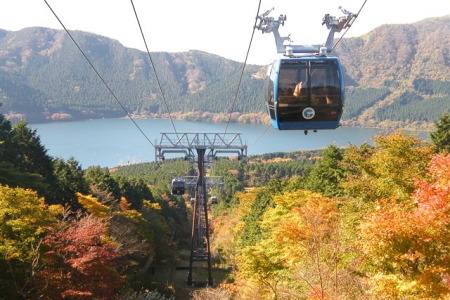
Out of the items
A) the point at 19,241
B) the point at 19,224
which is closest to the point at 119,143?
the point at 19,241

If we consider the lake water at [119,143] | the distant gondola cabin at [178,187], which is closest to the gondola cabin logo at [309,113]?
the distant gondola cabin at [178,187]

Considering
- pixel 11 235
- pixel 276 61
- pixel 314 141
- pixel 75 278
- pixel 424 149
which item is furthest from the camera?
pixel 314 141

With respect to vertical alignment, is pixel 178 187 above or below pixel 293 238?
below

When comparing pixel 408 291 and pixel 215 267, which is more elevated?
pixel 408 291

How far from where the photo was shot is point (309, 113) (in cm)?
868

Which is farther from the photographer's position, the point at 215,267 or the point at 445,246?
the point at 215,267

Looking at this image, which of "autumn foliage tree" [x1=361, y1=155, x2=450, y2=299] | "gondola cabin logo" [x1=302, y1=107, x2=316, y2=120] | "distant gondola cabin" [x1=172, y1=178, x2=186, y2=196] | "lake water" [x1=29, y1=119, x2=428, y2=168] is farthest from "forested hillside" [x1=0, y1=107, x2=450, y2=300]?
"lake water" [x1=29, y1=119, x2=428, y2=168]

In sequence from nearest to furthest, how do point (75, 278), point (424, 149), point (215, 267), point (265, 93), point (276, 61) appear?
1. point (276, 61)
2. point (265, 93)
3. point (75, 278)
4. point (424, 149)
5. point (215, 267)

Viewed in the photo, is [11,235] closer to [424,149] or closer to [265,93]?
[265,93]

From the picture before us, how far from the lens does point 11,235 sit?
10.8 metres

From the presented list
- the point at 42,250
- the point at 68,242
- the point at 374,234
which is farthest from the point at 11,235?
the point at 374,234

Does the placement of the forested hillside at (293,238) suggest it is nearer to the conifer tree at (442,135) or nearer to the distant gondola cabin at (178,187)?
the conifer tree at (442,135)

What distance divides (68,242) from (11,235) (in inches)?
72.2

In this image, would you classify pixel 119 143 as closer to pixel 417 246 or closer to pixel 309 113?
→ pixel 309 113
